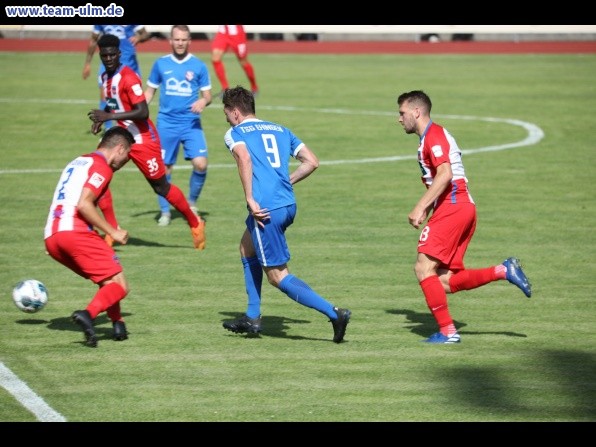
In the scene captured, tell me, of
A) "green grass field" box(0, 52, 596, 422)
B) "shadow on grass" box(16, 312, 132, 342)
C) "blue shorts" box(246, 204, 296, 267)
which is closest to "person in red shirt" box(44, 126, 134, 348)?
"green grass field" box(0, 52, 596, 422)

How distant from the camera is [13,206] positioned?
1521cm

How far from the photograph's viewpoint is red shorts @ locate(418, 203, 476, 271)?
9.08m

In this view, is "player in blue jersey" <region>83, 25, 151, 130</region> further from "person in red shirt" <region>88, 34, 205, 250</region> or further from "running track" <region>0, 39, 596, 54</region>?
"running track" <region>0, 39, 596, 54</region>

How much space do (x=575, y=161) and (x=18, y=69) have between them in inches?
718

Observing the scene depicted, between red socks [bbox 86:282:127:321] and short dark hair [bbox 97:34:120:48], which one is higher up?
short dark hair [bbox 97:34:120:48]

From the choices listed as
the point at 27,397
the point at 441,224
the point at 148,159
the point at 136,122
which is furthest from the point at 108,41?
the point at 27,397

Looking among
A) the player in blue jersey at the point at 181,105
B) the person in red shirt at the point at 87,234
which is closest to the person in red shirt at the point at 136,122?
the player in blue jersey at the point at 181,105

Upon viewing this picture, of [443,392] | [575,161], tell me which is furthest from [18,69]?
[443,392]

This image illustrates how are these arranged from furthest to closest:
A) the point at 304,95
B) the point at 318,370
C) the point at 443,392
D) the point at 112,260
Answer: the point at 304,95
the point at 112,260
the point at 318,370
the point at 443,392

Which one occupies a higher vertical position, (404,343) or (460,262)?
(460,262)

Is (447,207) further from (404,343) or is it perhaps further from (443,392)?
(443,392)

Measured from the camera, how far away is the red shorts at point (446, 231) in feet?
29.8

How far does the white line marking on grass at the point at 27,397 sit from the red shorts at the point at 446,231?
11.1ft

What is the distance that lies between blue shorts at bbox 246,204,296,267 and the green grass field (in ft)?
2.50
